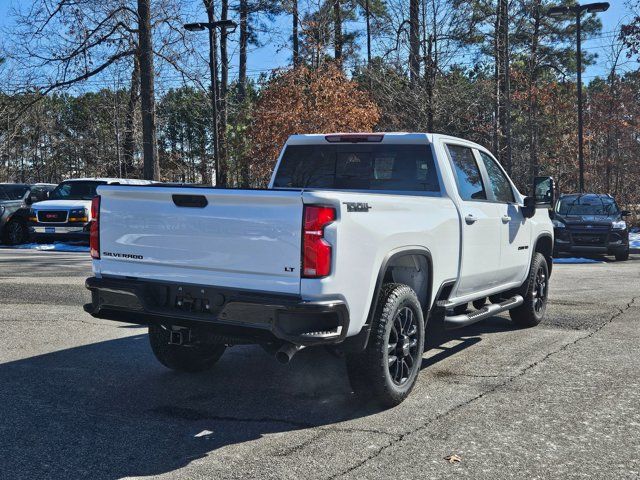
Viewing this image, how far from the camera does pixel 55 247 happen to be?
19.2 m

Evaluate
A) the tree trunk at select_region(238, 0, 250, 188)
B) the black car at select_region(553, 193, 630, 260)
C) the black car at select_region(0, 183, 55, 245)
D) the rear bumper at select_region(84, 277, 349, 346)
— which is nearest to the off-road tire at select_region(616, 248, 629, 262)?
the black car at select_region(553, 193, 630, 260)

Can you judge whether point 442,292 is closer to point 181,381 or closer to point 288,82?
point 181,381

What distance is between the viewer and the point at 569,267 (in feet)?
50.4

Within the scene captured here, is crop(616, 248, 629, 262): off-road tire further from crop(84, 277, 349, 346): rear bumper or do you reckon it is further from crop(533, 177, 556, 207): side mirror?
crop(84, 277, 349, 346): rear bumper

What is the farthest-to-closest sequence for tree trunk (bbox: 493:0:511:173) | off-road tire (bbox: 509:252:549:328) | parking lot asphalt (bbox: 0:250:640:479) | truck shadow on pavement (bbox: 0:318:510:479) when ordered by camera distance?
tree trunk (bbox: 493:0:511:173) → off-road tire (bbox: 509:252:549:328) → truck shadow on pavement (bbox: 0:318:510:479) → parking lot asphalt (bbox: 0:250:640:479)

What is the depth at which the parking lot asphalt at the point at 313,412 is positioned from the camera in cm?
401

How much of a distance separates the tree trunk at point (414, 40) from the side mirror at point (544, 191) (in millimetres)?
14761

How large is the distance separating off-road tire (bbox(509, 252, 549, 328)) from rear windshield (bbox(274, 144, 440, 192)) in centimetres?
232

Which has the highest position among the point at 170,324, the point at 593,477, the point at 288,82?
the point at 288,82

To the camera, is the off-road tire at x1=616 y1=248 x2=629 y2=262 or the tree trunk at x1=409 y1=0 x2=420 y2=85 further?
the tree trunk at x1=409 y1=0 x2=420 y2=85

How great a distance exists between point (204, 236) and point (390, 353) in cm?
158

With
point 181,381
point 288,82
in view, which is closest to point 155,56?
point 288,82

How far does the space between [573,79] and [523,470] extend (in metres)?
46.2

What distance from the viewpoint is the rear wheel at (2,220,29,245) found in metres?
19.9
